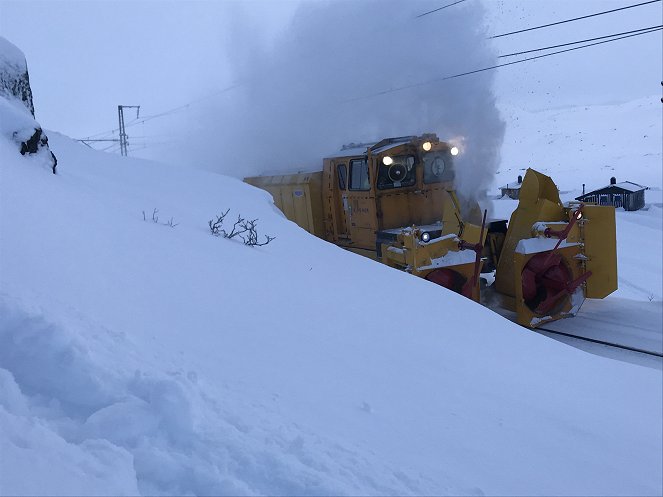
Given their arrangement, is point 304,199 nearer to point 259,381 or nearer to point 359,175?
point 359,175

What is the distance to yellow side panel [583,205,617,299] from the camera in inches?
354

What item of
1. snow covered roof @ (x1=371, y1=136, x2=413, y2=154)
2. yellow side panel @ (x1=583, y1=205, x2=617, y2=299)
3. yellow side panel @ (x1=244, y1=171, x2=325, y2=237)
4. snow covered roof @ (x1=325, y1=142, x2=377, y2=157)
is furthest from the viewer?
yellow side panel @ (x1=244, y1=171, x2=325, y2=237)

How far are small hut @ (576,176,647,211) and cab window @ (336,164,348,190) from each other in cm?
1879

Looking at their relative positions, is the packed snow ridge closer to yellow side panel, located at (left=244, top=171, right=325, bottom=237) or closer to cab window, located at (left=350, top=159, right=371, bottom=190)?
cab window, located at (left=350, top=159, right=371, bottom=190)

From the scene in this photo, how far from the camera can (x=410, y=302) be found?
16.0ft

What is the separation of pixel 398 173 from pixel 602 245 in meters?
3.67

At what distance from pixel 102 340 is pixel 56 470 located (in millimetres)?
944

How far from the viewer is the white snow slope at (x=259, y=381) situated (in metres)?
1.97

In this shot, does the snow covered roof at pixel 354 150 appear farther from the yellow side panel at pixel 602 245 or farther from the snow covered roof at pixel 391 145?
the yellow side panel at pixel 602 245

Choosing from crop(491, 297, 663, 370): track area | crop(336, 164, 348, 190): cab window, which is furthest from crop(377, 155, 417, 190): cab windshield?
crop(491, 297, 663, 370): track area

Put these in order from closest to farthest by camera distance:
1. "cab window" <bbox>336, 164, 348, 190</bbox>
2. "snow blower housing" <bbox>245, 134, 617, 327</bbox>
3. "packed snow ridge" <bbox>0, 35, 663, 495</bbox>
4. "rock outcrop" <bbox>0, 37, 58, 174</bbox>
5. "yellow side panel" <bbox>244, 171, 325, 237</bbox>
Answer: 1. "packed snow ridge" <bbox>0, 35, 663, 495</bbox>
2. "rock outcrop" <bbox>0, 37, 58, 174</bbox>
3. "snow blower housing" <bbox>245, 134, 617, 327</bbox>
4. "cab window" <bbox>336, 164, 348, 190</bbox>
5. "yellow side panel" <bbox>244, 171, 325, 237</bbox>

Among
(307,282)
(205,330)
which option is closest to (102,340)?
(205,330)

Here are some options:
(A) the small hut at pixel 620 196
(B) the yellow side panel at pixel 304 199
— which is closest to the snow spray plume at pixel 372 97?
(B) the yellow side panel at pixel 304 199

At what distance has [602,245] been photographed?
9.01m
